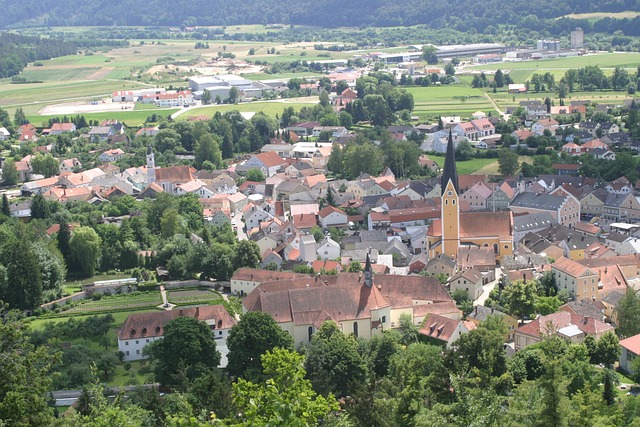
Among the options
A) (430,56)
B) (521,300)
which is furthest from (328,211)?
(430,56)

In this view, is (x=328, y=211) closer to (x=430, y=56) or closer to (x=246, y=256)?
(x=246, y=256)

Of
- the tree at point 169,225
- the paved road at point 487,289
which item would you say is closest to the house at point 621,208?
the paved road at point 487,289

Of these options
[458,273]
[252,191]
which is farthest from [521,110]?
[458,273]

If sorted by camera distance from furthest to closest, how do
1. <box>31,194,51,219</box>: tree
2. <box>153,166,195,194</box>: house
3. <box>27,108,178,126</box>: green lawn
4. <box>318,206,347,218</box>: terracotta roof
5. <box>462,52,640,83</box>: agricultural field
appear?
1. <box>462,52,640,83</box>: agricultural field
2. <box>27,108,178,126</box>: green lawn
3. <box>153,166,195,194</box>: house
4. <box>31,194,51,219</box>: tree
5. <box>318,206,347,218</box>: terracotta roof

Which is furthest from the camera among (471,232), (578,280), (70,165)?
(70,165)

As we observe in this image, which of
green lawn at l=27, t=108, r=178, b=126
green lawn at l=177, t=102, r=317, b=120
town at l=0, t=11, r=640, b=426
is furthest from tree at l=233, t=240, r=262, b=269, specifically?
green lawn at l=27, t=108, r=178, b=126

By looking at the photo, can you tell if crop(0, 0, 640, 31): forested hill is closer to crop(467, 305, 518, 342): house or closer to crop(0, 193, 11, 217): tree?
crop(0, 193, 11, 217): tree

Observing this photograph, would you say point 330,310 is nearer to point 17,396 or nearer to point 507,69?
point 17,396
